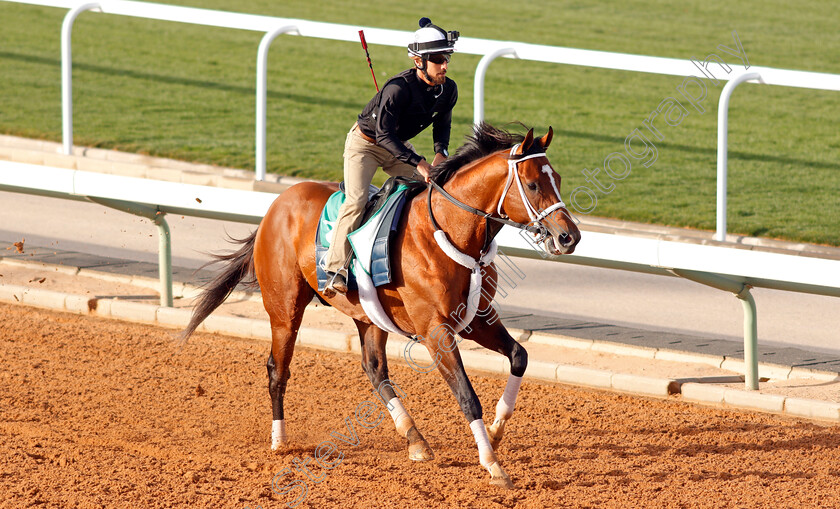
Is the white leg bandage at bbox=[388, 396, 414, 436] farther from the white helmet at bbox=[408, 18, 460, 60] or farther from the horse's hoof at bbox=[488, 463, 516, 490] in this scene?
the white helmet at bbox=[408, 18, 460, 60]

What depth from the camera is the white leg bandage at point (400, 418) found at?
6.77m

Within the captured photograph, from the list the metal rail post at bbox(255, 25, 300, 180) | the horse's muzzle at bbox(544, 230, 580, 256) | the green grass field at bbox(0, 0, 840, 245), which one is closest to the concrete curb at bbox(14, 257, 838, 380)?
the horse's muzzle at bbox(544, 230, 580, 256)

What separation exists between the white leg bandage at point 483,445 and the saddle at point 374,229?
3.02ft

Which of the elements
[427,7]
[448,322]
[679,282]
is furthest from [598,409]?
[427,7]

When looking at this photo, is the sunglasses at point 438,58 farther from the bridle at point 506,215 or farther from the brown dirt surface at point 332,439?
the brown dirt surface at point 332,439

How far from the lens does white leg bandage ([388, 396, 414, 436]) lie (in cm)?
677

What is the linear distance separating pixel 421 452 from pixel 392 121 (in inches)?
70.3

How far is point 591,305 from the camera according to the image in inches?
404

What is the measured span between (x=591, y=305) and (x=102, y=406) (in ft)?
14.2

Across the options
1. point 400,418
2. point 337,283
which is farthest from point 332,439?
point 337,283

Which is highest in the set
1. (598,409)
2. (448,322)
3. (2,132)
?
(448,322)

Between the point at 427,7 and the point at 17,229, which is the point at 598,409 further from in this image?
the point at 427,7

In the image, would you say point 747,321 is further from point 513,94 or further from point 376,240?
point 513,94

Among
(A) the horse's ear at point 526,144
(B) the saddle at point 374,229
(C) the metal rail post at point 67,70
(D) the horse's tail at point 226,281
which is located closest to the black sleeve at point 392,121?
(B) the saddle at point 374,229
